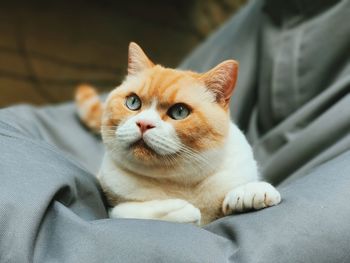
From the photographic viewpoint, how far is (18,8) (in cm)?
236

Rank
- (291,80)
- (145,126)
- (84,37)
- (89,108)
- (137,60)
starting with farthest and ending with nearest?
→ (84,37), (89,108), (291,80), (137,60), (145,126)

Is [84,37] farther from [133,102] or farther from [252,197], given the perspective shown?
[252,197]

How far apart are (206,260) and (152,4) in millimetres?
2029

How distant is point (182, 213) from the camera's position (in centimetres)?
72

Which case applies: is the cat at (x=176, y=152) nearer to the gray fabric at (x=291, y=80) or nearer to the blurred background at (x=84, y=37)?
the gray fabric at (x=291, y=80)

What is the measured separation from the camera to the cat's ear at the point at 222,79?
0.77 meters

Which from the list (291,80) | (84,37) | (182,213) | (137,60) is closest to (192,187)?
(182,213)

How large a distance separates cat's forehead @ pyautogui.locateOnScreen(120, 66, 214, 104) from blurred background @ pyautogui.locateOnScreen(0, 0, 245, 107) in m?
1.58

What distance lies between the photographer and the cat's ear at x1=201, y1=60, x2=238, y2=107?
771 millimetres

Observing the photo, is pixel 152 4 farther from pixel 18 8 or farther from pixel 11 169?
pixel 11 169

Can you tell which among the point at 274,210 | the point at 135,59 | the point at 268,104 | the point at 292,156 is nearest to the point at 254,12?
the point at 268,104

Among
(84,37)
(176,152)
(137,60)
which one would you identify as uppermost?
(137,60)

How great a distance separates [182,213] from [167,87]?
185mm

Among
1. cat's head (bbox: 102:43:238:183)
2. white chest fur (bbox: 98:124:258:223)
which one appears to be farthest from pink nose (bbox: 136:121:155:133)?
white chest fur (bbox: 98:124:258:223)
